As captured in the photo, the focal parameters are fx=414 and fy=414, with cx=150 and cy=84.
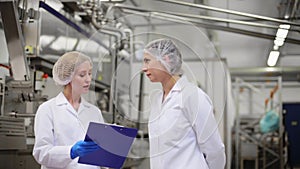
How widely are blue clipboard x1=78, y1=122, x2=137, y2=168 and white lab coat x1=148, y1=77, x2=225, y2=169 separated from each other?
0.13 meters

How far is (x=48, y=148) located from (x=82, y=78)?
0.29 meters

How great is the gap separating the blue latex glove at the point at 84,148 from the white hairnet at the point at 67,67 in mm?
289

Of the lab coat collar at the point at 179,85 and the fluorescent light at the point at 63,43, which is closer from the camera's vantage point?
the lab coat collar at the point at 179,85

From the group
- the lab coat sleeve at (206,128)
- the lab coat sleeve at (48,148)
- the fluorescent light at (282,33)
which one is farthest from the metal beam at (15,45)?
the fluorescent light at (282,33)

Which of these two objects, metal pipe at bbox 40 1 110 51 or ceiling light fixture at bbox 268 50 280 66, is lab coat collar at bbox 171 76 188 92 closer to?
metal pipe at bbox 40 1 110 51

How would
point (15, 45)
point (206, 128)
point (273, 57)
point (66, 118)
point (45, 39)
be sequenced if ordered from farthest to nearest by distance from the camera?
point (273, 57)
point (45, 39)
point (15, 45)
point (66, 118)
point (206, 128)

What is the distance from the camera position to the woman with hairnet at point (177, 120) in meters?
1.44

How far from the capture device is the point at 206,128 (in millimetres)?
1468

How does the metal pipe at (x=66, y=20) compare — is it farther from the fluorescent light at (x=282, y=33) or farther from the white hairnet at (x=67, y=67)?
the fluorescent light at (x=282, y=33)

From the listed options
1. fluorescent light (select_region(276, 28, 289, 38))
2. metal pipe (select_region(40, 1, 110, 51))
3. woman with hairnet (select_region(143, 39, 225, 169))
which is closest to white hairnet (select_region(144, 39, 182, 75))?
woman with hairnet (select_region(143, 39, 225, 169))

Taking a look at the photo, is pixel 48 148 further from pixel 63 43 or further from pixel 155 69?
pixel 63 43

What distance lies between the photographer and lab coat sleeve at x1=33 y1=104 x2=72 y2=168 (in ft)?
4.88

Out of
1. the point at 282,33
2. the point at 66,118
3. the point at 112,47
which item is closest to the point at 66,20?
the point at 112,47

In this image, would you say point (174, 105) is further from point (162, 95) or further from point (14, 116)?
point (14, 116)
